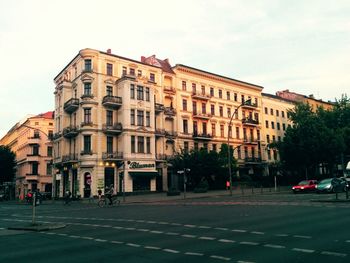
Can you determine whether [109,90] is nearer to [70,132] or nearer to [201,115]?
[70,132]

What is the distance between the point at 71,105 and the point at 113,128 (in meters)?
6.76

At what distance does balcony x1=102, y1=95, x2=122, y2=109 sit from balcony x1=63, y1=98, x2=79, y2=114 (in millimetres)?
3935

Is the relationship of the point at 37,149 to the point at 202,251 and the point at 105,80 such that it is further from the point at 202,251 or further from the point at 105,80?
the point at 202,251

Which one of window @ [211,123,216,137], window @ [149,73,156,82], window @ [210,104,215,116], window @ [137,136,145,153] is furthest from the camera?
window @ [210,104,215,116]

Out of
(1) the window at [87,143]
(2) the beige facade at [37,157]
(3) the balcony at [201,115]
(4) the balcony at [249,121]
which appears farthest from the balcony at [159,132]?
(2) the beige facade at [37,157]

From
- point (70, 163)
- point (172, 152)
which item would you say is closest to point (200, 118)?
point (172, 152)

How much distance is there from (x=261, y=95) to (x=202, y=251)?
63639 millimetres

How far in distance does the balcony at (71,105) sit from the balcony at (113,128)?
493 centimetres

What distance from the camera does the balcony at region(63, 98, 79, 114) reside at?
4694 centimetres

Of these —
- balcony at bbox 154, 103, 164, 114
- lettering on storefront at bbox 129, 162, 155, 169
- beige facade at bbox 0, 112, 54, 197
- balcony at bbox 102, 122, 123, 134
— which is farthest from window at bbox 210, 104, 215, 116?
beige facade at bbox 0, 112, 54, 197

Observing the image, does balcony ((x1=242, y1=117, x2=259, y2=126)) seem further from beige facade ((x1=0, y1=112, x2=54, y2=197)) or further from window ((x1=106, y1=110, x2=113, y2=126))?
beige facade ((x1=0, y1=112, x2=54, y2=197))

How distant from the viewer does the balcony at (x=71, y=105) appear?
46938mm

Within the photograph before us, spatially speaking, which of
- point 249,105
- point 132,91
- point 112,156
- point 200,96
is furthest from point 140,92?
point 249,105

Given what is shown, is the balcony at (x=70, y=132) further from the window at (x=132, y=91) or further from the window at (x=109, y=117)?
the window at (x=132, y=91)
